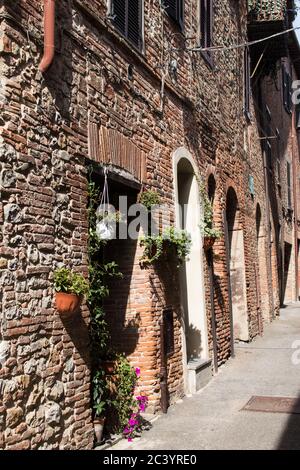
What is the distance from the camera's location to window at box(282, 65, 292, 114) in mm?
19172

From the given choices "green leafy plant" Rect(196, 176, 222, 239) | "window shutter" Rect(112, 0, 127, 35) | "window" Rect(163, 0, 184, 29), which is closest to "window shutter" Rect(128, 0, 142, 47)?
"window shutter" Rect(112, 0, 127, 35)

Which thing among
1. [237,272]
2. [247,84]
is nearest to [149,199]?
[237,272]

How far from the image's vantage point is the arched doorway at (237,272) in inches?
447

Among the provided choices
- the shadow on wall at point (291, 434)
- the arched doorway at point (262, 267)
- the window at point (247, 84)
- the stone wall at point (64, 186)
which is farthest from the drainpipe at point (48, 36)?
the arched doorway at point (262, 267)

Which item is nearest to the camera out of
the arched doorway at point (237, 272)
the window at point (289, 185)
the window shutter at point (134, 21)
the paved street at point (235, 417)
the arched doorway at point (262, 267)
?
the paved street at point (235, 417)

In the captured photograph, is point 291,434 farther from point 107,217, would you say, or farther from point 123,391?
point 107,217

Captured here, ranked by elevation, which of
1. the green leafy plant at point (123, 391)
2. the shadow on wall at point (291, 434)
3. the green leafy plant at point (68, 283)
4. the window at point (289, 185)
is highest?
the window at point (289, 185)

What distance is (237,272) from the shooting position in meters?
11.6

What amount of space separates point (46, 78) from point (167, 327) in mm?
3507

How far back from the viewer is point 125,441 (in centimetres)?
534

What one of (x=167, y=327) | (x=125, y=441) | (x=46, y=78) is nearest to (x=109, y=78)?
(x=46, y=78)

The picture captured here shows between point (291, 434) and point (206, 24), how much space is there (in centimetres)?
701

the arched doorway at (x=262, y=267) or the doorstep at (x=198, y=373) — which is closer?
the doorstep at (x=198, y=373)

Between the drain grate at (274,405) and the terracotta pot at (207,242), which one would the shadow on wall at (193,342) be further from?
the drain grate at (274,405)
